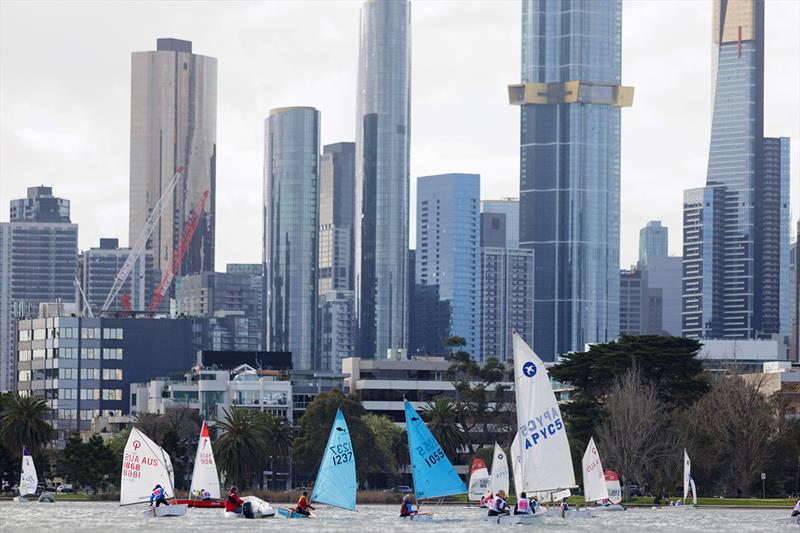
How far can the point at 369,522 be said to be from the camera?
375ft

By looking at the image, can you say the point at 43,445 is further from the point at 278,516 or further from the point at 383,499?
the point at 278,516

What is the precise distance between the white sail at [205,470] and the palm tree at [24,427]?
39.1 metres

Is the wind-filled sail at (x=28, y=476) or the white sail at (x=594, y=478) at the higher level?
the white sail at (x=594, y=478)

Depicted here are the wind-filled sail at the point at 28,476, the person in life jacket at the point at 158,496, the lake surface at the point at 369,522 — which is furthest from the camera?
the wind-filled sail at the point at 28,476

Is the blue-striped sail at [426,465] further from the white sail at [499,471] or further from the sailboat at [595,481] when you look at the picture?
the white sail at [499,471]

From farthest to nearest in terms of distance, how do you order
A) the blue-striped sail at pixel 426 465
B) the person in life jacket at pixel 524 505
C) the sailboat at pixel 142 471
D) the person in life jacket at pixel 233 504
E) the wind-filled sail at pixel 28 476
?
the wind-filled sail at pixel 28 476 < the sailboat at pixel 142 471 < the person in life jacket at pixel 233 504 < the blue-striped sail at pixel 426 465 < the person in life jacket at pixel 524 505

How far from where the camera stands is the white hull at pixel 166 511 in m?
121

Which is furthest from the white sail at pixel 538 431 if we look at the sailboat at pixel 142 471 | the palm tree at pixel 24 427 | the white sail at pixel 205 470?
the palm tree at pixel 24 427

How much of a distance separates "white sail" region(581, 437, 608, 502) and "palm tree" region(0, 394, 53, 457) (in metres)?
59.9

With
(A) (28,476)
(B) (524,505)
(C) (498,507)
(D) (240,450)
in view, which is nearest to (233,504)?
(C) (498,507)

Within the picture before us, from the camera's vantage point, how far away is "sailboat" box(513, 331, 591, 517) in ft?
296

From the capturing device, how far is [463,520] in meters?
115

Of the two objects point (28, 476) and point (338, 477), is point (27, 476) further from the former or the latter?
point (338, 477)

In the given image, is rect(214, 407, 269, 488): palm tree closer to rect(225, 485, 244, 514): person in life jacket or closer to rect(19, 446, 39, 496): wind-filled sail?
rect(19, 446, 39, 496): wind-filled sail
